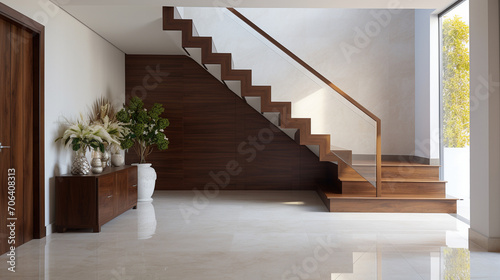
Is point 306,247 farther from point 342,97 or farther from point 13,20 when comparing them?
point 13,20

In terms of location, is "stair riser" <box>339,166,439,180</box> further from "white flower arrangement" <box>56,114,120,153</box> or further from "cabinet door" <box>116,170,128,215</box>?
"white flower arrangement" <box>56,114,120,153</box>

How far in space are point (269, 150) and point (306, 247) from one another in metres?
4.62

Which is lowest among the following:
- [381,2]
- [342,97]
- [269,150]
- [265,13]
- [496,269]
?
[496,269]

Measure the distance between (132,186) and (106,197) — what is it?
4.23ft

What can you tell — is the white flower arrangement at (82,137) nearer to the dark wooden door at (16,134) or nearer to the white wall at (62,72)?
the white wall at (62,72)

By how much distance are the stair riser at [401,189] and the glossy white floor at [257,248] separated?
0.58 meters

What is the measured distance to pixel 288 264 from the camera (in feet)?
13.3

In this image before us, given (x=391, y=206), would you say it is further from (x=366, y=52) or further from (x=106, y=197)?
(x=106, y=197)

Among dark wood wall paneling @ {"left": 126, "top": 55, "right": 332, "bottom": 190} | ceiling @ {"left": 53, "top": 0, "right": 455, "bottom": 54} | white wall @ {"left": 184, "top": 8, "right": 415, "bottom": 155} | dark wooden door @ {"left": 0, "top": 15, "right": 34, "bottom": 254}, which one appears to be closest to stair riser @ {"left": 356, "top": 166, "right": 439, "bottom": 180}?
white wall @ {"left": 184, "top": 8, "right": 415, "bottom": 155}

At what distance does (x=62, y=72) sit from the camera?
5887mm

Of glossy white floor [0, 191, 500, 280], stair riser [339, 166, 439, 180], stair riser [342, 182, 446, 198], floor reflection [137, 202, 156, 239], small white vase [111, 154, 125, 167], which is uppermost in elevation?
small white vase [111, 154, 125, 167]

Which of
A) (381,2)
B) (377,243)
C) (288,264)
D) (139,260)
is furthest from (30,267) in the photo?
(381,2)

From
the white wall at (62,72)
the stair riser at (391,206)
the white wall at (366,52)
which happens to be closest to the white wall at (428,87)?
the white wall at (366,52)

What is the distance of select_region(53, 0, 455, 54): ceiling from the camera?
18.4 ft
